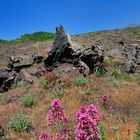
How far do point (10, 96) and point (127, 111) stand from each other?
7352mm

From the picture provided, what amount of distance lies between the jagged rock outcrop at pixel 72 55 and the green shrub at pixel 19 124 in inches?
334

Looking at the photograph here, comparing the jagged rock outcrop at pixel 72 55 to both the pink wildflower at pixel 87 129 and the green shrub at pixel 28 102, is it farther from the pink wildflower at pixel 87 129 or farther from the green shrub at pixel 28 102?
the pink wildflower at pixel 87 129

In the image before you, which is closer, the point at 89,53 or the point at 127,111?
the point at 127,111

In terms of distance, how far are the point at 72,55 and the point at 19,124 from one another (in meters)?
9.90

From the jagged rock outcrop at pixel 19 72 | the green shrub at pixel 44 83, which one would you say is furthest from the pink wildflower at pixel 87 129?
the jagged rock outcrop at pixel 19 72

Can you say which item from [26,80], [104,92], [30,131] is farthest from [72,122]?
[26,80]

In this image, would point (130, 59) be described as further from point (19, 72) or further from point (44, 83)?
point (44, 83)

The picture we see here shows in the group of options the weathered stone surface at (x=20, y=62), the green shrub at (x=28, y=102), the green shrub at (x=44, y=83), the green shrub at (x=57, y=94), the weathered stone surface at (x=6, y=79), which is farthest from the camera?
the weathered stone surface at (x=20, y=62)

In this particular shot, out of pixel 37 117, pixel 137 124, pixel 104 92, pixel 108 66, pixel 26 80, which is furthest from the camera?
pixel 108 66

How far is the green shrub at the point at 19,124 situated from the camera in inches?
601

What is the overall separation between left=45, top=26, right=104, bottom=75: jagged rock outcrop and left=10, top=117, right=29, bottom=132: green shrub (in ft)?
27.8

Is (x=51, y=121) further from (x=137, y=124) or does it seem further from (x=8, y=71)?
(x=8, y=71)

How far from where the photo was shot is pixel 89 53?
81.0 feet

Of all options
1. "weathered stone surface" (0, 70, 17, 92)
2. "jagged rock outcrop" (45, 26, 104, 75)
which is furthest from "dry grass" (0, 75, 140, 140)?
"weathered stone surface" (0, 70, 17, 92)
